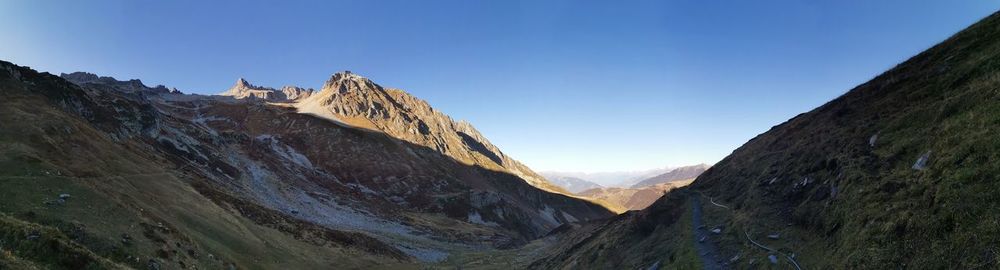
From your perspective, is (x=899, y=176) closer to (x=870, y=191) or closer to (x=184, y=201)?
(x=870, y=191)

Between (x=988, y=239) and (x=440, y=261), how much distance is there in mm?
82516

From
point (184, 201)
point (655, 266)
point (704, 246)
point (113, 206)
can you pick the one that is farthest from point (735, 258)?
point (184, 201)

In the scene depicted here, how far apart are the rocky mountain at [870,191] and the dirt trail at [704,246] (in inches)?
5.1

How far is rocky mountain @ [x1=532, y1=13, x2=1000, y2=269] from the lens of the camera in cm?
1891

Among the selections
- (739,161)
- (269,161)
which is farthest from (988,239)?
(269,161)

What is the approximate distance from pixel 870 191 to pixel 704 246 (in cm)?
1308

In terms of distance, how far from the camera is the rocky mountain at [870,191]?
744 inches

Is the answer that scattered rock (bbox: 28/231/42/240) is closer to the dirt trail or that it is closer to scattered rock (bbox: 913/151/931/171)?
the dirt trail

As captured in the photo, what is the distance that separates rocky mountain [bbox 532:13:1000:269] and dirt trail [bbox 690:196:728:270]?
129 mm

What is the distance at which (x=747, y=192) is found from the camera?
43438 millimetres

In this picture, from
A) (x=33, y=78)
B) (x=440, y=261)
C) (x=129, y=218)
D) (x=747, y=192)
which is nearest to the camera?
(x=129, y=218)

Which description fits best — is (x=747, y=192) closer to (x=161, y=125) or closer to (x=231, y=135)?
(x=161, y=125)

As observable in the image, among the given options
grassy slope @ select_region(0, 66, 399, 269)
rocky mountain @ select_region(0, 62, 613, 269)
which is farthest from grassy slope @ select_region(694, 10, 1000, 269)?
grassy slope @ select_region(0, 66, 399, 269)

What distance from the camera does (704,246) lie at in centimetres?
3644
